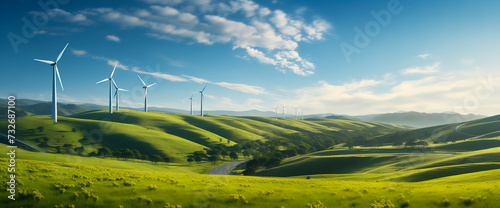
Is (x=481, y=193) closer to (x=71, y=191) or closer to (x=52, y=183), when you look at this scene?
A: (x=71, y=191)

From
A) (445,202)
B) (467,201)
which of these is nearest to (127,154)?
(445,202)

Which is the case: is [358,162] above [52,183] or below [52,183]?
below

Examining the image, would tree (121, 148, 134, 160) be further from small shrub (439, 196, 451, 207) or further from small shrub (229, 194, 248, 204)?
small shrub (439, 196, 451, 207)

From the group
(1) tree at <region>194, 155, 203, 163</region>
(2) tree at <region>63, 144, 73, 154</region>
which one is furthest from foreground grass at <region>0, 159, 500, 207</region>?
(2) tree at <region>63, 144, 73, 154</region>

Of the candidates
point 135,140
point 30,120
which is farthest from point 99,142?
point 30,120

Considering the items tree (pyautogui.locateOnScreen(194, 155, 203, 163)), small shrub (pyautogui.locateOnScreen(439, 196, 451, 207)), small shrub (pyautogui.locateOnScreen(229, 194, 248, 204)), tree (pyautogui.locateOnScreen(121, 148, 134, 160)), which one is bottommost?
tree (pyautogui.locateOnScreen(194, 155, 203, 163))

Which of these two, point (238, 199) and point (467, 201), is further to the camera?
point (238, 199)

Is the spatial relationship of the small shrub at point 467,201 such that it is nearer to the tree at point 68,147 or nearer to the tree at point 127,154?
the tree at point 127,154

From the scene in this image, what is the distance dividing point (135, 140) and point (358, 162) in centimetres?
15712

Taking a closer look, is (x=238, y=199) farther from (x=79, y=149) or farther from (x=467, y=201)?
(x=79, y=149)

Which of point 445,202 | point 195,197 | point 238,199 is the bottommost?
point 195,197

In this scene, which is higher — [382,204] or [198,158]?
[382,204]

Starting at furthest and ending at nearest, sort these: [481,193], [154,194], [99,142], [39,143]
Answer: [99,142]
[39,143]
[154,194]
[481,193]

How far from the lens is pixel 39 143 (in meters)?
150
